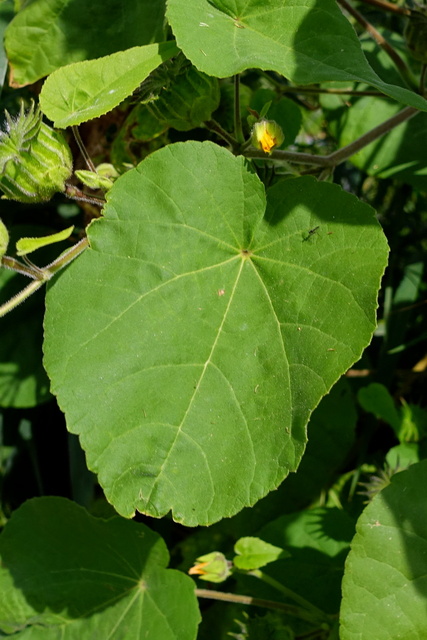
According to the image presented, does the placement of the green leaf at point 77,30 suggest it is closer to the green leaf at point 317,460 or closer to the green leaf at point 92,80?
the green leaf at point 92,80

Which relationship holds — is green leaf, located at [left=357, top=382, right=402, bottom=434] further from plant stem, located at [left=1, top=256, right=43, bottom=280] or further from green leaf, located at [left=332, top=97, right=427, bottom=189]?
plant stem, located at [left=1, top=256, right=43, bottom=280]

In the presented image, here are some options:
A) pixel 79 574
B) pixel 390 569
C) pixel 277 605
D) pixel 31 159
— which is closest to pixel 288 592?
pixel 277 605

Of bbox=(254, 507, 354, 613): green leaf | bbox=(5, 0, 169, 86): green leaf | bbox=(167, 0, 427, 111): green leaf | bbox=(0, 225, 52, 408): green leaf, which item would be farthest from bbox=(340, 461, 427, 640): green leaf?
bbox=(5, 0, 169, 86): green leaf

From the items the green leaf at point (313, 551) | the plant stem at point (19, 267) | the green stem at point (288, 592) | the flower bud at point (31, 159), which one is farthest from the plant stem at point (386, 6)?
the green stem at point (288, 592)

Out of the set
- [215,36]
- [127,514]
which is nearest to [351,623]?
[127,514]

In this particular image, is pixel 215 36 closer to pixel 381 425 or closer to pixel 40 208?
pixel 40 208
